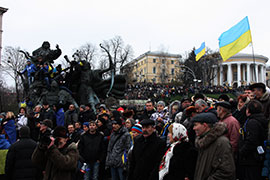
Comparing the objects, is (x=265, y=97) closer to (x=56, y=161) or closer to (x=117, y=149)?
(x=117, y=149)

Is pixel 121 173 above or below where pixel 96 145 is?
below

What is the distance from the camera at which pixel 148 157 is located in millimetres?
3904

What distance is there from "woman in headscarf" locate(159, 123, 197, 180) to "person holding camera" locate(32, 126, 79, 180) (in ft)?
4.73

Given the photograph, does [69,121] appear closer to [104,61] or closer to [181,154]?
[181,154]

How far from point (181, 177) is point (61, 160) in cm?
173

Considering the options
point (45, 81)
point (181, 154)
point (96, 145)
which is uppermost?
point (45, 81)

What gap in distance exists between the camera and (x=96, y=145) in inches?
231

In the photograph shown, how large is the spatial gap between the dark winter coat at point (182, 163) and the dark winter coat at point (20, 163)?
2.94 meters

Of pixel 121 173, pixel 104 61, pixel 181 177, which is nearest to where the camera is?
pixel 181 177

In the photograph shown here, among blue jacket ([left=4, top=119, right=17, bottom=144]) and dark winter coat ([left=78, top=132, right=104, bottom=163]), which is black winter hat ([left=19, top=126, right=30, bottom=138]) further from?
blue jacket ([left=4, top=119, right=17, bottom=144])

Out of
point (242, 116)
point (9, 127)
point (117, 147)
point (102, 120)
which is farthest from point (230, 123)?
point (9, 127)

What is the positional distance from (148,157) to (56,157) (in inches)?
53.3

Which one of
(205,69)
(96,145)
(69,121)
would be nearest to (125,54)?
(205,69)

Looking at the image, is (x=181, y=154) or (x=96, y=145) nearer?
(x=181, y=154)
